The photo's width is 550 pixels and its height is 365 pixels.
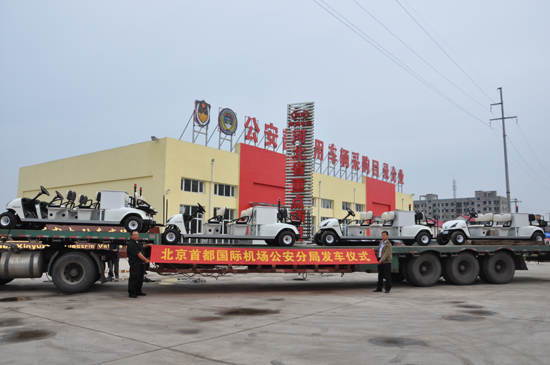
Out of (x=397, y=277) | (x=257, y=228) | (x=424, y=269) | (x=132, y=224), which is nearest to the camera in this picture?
(x=132, y=224)

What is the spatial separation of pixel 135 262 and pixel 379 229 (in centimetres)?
852

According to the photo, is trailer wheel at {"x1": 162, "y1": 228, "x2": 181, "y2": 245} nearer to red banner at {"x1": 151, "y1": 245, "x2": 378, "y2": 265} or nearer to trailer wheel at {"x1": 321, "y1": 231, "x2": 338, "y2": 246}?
red banner at {"x1": 151, "y1": 245, "x2": 378, "y2": 265}

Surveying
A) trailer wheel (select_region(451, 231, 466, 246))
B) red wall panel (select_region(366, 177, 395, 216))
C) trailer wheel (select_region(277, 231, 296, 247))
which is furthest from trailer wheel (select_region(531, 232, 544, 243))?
red wall panel (select_region(366, 177, 395, 216))

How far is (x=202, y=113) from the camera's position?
30828 millimetres

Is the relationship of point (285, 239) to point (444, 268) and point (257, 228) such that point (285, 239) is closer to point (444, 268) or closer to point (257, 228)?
point (257, 228)

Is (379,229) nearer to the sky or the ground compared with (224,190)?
nearer to the ground

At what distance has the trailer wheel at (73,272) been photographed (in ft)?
35.8

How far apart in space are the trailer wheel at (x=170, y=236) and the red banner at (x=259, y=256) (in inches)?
16.9

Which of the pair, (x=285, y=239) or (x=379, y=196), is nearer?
(x=285, y=239)

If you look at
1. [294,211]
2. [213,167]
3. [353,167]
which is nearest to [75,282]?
[294,211]

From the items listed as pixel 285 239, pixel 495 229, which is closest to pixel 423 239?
pixel 495 229

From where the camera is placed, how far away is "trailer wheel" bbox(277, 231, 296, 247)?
13.0 m

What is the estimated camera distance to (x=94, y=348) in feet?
19.3

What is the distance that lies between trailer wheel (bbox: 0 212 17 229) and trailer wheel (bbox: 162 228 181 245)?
387 centimetres
